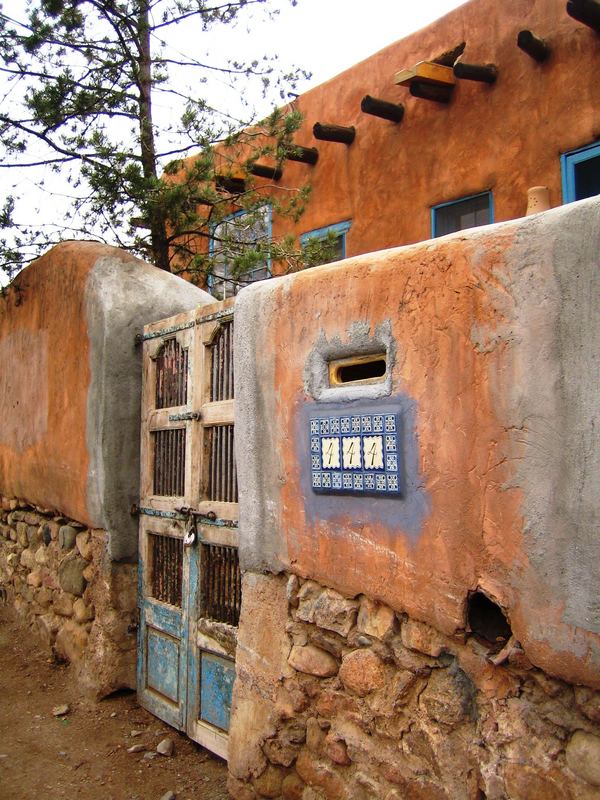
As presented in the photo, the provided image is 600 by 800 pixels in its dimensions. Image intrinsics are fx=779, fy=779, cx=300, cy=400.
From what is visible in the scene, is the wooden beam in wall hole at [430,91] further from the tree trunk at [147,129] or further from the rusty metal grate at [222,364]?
the rusty metal grate at [222,364]

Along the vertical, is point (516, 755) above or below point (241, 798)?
above

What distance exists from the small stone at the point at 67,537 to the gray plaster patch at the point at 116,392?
0.47 meters

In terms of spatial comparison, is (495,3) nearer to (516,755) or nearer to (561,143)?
(561,143)

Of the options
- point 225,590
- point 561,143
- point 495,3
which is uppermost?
point 495,3

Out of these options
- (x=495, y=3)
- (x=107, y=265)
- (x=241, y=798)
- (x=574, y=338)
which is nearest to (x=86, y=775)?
(x=241, y=798)

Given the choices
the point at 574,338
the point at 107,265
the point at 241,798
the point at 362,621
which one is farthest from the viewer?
the point at 107,265

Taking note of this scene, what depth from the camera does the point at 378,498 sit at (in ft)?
9.09

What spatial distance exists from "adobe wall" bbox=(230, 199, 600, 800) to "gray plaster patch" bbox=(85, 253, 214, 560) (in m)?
1.53

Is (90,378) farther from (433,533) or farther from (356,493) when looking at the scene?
(433,533)

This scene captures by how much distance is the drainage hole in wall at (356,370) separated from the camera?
2.89 m

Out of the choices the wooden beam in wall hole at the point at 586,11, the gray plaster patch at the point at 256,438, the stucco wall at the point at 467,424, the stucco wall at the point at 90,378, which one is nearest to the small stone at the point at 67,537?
the stucco wall at the point at 90,378

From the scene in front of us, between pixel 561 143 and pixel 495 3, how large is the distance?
1429 mm

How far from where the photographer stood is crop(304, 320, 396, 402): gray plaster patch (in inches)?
108

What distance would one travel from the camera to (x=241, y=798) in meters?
3.33
